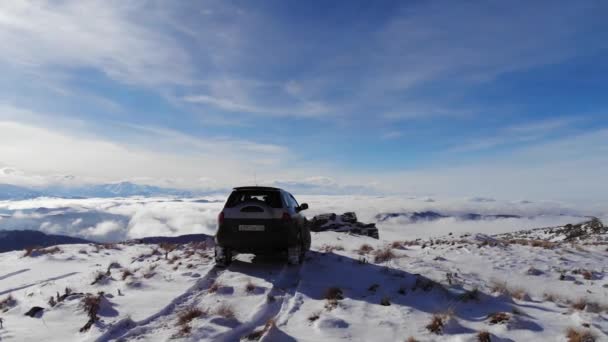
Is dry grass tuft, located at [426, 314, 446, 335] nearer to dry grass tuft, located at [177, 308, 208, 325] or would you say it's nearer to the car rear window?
dry grass tuft, located at [177, 308, 208, 325]

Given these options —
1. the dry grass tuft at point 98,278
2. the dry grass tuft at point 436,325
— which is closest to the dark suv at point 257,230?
the dry grass tuft at point 98,278

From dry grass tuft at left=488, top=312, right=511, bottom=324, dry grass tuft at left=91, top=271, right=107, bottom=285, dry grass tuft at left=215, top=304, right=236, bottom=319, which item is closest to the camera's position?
dry grass tuft at left=488, top=312, right=511, bottom=324

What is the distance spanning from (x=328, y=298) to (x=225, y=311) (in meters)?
2.12

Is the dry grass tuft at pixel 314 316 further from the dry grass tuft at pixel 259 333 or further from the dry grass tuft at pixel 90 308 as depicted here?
the dry grass tuft at pixel 90 308

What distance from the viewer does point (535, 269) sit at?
10.7 m

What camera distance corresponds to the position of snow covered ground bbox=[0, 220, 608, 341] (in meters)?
5.56

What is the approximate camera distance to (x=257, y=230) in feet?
33.4

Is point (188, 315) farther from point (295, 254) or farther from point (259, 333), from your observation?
point (295, 254)

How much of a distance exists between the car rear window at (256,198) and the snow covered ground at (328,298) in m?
1.80

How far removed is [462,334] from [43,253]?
17207mm

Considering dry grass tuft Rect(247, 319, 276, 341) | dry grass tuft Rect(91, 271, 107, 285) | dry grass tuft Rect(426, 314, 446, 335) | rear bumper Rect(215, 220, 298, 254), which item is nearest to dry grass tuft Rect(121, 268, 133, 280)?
dry grass tuft Rect(91, 271, 107, 285)

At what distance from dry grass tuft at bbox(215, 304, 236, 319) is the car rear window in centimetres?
407

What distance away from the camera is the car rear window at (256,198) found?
34.7 ft

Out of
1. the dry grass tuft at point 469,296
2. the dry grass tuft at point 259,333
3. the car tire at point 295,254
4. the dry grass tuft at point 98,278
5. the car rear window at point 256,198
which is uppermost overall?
the car rear window at point 256,198
